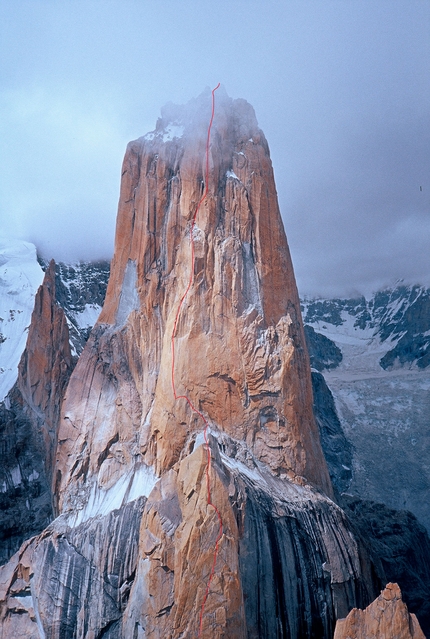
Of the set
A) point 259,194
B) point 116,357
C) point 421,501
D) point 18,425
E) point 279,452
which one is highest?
point 259,194

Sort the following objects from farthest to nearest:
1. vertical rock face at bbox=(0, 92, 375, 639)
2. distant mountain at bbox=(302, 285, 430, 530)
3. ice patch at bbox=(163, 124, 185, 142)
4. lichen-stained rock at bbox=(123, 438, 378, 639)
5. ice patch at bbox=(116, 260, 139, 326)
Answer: distant mountain at bbox=(302, 285, 430, 530) < ice patch at bbox=(163, 124, 185, 142) < ice patch at bbox=(116, 260, 139, 326) < vertical rock face at bbox=(0, 92, 375, 639) < lichen-stained rock at bbox=(123, 438, 378, 639)

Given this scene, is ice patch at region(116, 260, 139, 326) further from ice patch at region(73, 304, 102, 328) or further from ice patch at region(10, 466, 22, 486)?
ice patch at region(73, 304, 102, 328)

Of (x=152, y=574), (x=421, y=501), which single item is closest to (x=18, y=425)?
(x=152, y=574)

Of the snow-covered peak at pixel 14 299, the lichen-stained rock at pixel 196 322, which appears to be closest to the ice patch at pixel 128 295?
the lichen-stained rock at pixel 196 322

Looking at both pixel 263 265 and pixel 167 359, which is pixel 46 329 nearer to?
pixel 167 359

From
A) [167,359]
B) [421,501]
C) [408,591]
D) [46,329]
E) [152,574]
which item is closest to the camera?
[152,574]

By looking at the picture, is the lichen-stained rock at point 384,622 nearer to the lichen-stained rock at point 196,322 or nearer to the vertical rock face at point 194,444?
the vertical rock face at point 194,444

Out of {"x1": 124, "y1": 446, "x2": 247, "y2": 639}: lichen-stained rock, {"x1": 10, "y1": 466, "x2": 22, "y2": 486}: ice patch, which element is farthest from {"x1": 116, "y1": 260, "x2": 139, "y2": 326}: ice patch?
{"x1": 10, "y1": 466, "x2": 22, "y2": 486}: ice patch
